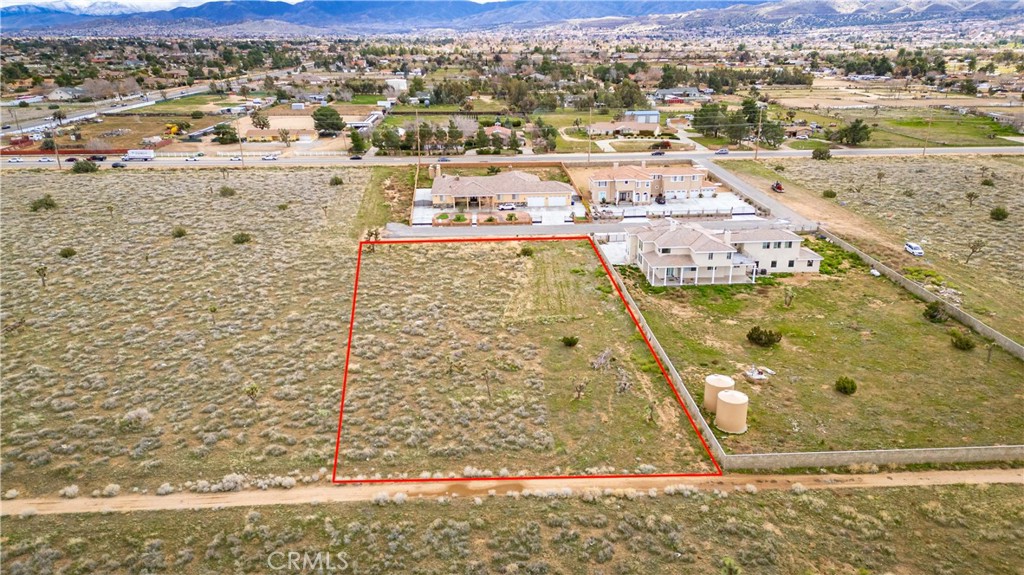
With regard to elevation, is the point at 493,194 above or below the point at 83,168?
below

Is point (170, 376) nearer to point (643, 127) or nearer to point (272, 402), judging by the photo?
point (272, 402)

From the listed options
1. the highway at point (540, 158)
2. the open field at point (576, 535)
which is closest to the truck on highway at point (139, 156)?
the highway at point (540, 158)

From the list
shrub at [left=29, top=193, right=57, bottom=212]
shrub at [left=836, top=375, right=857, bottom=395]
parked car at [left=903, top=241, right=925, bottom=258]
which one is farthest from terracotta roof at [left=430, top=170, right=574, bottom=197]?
shrub at [left=29, top=193, right=57, bottom=212]

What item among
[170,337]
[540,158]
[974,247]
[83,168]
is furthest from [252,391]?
[83,168]

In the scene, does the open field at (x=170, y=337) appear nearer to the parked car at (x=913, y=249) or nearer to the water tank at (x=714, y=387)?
the water tank at (x=714, y=387)

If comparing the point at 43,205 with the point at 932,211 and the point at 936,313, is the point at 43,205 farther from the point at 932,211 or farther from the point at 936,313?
the point at 932,211

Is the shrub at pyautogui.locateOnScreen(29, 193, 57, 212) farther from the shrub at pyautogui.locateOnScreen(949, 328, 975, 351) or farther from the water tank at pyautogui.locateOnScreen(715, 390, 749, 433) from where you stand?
the shrub at pyautogui.locateOnScreen(949, 328, 975, 351)

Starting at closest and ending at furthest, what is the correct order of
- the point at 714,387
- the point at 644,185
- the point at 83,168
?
the point at 714,387 → the point at 644,185 → the point at 83,168
